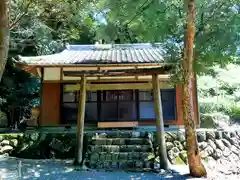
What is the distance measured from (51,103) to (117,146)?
4174 millimetres

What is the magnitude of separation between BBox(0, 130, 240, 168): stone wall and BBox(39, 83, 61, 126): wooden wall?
5.85 ft

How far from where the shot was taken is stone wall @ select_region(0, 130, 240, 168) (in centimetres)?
773

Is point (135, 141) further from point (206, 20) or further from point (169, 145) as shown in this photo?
point (206, 20)

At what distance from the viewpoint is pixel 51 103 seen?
36.5 ft

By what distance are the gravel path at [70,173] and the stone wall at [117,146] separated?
756 mm

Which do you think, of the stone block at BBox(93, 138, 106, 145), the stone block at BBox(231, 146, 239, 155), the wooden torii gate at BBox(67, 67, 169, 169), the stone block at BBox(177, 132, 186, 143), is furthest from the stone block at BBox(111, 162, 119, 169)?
the stone block at BBox(231, 146, 239, 155)

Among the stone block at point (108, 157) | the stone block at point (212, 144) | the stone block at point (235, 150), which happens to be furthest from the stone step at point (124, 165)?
the stone block at point (235, 150)

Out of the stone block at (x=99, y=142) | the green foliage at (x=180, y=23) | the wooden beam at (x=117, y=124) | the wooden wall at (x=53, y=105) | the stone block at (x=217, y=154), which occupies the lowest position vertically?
the stone block at (x=217, y=154)

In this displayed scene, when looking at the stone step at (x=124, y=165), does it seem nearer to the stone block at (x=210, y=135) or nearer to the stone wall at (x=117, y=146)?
the stone wall at (x=117, y=146)

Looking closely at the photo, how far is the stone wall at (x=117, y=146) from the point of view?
773 centimetres

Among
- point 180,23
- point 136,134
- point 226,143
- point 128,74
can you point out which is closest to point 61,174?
point 136,134

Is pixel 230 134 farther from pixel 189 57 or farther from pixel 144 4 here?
pixel 144 4

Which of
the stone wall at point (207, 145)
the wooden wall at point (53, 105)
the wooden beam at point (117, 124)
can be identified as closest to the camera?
the stone wall at point (207, 145)

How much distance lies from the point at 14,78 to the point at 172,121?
27.0 feet
